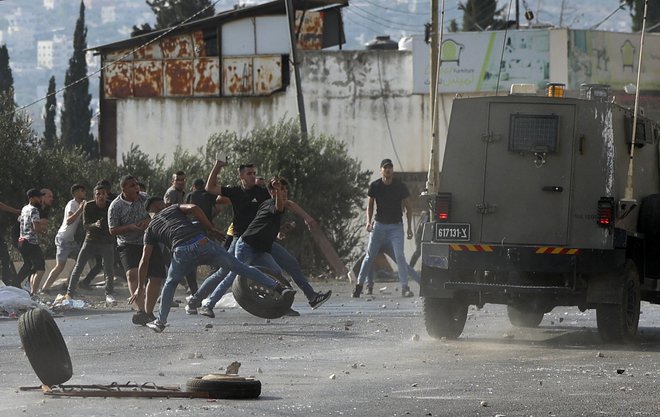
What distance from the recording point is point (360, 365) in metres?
12.5

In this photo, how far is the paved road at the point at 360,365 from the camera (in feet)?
32.3

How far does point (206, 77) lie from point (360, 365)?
37301 mm

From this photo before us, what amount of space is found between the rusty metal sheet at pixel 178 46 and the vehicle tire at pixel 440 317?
35.7m

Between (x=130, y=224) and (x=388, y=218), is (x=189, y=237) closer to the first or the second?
(x=130, y=224)

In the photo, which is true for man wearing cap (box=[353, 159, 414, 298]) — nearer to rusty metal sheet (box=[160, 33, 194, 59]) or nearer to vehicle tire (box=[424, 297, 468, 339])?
vehicle tire (box=[424, 297, 468, 339])

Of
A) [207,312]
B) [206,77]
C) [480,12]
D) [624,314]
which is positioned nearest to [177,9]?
[480,12]

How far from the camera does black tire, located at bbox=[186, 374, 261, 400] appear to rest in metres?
10.2

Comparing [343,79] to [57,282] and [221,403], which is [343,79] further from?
[221,403]

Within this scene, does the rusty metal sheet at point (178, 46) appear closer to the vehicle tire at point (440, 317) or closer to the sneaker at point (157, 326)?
the sneaker at point (157, 326)

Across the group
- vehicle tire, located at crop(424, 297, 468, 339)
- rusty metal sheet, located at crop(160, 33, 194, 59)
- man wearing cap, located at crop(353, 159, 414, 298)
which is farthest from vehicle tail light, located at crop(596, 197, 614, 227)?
rusty metal sheet, located at crop(160, 33, 194, 59)

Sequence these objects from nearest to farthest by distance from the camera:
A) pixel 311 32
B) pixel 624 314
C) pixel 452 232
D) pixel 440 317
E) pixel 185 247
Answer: pixel 624 314 < pixel 452 232 < pixel 440 317 < pixel 185 247 < pixel 311 32

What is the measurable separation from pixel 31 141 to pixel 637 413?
2309 cm

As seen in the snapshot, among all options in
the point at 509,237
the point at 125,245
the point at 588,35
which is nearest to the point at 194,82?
the point at 588,35

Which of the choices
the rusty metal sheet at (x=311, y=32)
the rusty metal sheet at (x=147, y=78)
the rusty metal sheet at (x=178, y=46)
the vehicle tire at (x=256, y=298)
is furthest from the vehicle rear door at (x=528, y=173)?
the rusty metal sheet at (x=311, y=32)
